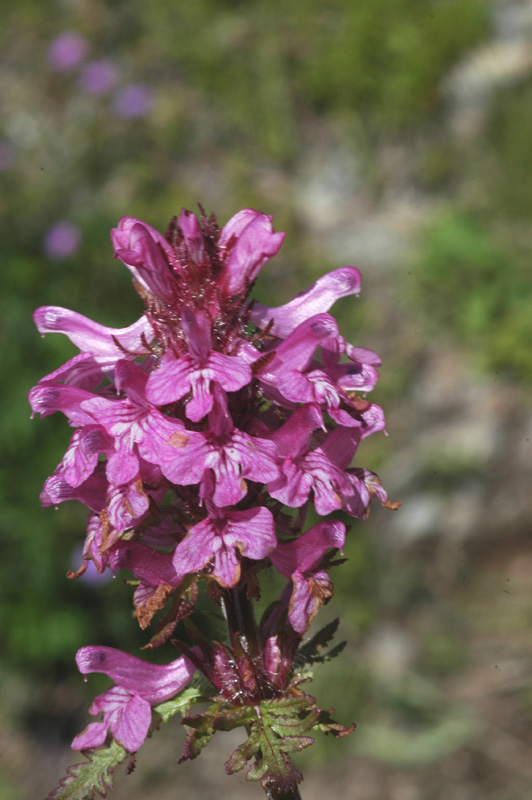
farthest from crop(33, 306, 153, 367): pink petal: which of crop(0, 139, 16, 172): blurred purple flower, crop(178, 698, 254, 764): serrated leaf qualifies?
crop(0, 139, 16, 172): blurred purple flower

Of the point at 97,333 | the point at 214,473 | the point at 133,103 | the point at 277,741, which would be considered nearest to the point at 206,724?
the point at 277,741

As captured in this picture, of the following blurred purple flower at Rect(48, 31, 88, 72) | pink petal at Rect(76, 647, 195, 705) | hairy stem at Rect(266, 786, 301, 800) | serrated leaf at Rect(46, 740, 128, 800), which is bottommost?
hairy stem at Rect(266, 786, 301, 800)

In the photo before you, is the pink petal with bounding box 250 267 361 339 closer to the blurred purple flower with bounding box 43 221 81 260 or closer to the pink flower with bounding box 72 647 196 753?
the pink flower with bounding box 72 647 196 753

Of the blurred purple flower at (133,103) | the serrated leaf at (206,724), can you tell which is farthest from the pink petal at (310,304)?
the blurred purple flower at (133,103)

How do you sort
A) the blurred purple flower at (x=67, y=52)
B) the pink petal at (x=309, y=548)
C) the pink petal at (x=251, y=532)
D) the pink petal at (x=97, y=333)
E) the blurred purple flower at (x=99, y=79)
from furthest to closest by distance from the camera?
the blurred purple flower at (x=67, y=52) → the blurred purple flower at (x=99, y=79) → the pink petal at (x=97, y=333) → the pink petal at (x=309, y=548) → the pink petal at (x=251, y=532)

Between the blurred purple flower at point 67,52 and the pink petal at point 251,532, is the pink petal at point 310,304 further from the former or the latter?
the blurred purple flower at point 67,52

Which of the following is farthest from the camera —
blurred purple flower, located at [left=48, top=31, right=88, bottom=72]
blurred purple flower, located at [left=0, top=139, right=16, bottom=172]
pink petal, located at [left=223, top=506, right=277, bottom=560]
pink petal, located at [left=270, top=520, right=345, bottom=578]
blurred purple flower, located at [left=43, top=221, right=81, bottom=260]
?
blurred purple flower, located at [left=48, top=31, right=88, bottom=72]

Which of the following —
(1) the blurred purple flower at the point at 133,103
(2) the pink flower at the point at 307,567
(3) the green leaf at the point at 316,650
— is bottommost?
(3) the green leaf at the point at 316,650
